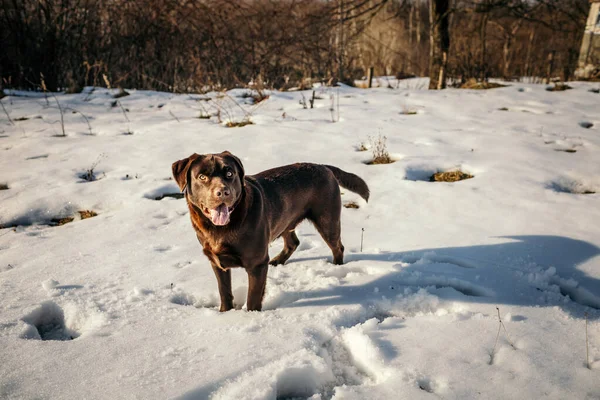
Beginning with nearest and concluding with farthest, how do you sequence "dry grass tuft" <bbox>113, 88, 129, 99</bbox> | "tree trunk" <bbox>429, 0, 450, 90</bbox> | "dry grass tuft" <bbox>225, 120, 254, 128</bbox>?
"dry grass tuft" <bbox>225, 120, 254, 128</bbox>
"dry grass tuft" <bbox>113, 88, 129, 99</bbox>
"tree trunk" <bbox>429, 0, 450, 90</bbox>

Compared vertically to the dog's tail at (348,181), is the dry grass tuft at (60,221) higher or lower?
lower

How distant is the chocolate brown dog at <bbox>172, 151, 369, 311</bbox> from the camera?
2.15 meters

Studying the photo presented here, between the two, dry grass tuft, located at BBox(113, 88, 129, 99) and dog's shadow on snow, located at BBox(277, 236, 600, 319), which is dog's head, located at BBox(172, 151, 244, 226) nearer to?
dog's shadow on snow, located at BBox(277, 236, 600, 319)

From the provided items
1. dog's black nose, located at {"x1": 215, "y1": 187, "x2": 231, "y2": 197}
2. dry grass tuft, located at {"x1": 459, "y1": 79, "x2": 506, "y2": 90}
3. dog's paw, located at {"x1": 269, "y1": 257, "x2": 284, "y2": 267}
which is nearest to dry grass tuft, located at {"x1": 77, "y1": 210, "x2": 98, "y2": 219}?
dog's paw, located at {"x1": 269, "y1": 257, "x2": 284, "y2": 267}

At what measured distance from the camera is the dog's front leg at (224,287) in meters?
2.44

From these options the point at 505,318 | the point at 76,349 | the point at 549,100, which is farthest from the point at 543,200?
the point at 549,100

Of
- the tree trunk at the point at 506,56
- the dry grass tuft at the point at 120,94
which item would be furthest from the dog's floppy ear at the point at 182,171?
the tree trunk at the point at 506,56

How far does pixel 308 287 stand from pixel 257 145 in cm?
368

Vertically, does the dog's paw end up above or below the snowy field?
below

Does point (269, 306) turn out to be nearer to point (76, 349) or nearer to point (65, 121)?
point (76, 349)

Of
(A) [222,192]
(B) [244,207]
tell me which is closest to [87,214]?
(B) [244,207]

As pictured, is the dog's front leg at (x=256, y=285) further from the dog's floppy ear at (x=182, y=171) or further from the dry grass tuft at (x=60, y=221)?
the dry grass tuft at (x=60, y=221)

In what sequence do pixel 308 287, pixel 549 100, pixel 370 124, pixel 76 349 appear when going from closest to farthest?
pixel 76 349 → pixel 308 287 → pixel 370 124 → pixel 549 100

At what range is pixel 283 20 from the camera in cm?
1384
